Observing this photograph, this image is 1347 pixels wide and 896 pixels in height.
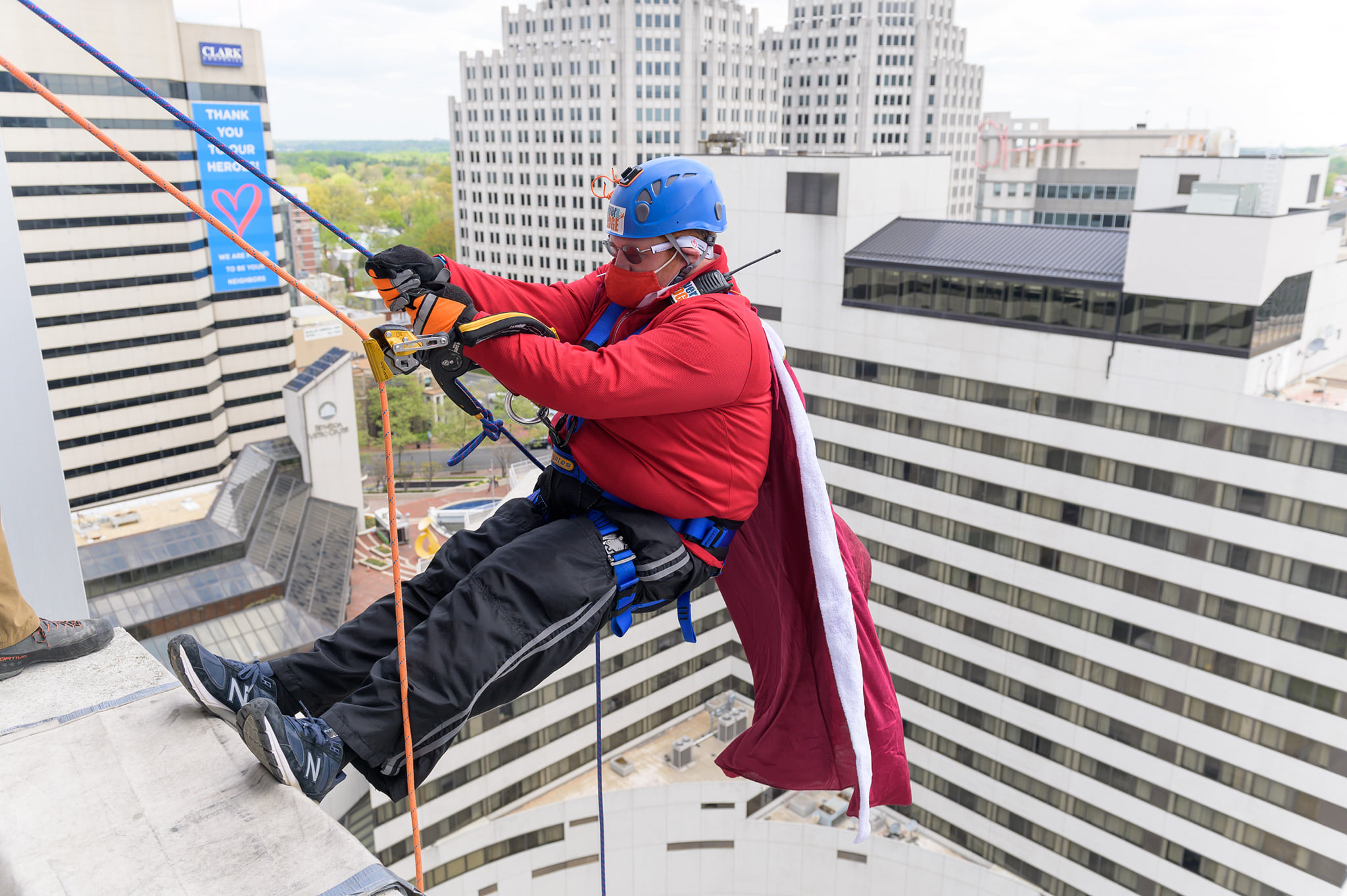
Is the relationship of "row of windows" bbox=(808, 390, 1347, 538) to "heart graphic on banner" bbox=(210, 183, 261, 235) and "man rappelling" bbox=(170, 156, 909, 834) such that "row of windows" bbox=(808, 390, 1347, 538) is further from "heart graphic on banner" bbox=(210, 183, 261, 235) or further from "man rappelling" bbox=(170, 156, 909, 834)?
"heart graphic on banner" bbox=(210, 183, 261, 235)

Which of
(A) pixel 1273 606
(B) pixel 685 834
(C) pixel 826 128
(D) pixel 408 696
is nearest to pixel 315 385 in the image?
(B) pixel 685 834

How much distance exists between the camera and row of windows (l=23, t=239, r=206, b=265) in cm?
3825

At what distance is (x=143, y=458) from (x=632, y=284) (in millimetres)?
45089

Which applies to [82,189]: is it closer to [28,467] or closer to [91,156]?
[91,156]

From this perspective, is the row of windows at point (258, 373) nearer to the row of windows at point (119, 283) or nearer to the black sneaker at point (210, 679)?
the row of windows at point (119, 283)

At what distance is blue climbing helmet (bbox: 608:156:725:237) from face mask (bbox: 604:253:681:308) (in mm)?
152

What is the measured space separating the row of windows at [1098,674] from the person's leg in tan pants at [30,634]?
73.3 ft

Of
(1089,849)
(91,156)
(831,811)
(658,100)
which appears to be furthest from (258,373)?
(1089,849)

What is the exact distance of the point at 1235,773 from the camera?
20.0 m

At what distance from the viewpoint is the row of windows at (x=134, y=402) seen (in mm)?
39688

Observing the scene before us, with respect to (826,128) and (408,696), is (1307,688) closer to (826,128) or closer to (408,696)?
(408,696)

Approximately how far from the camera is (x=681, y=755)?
2342cm

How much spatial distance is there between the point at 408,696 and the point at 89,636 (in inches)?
59.1

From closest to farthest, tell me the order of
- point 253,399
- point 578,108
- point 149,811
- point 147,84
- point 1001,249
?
1. point 149,811
2. point 1001,249
3. point 147,84
4. point 253,399
5. point 578,108
